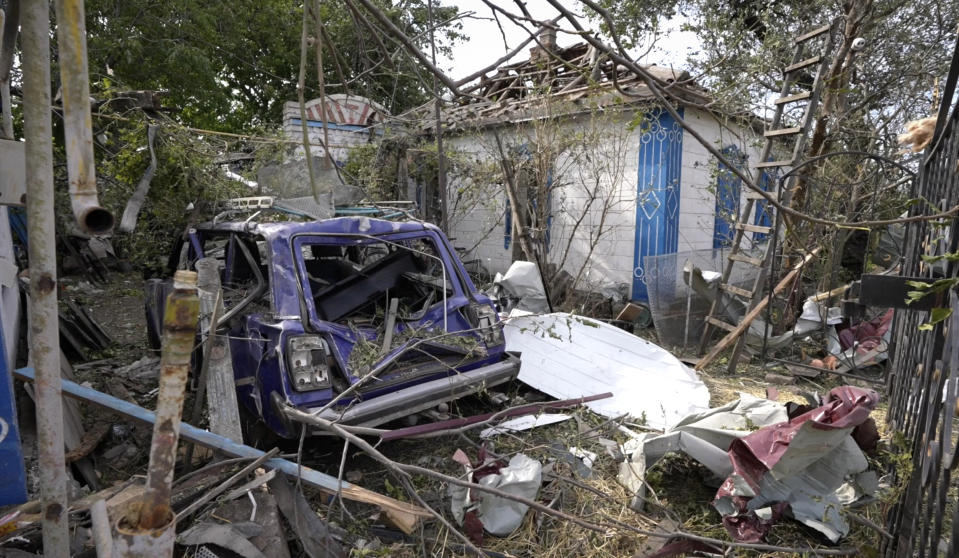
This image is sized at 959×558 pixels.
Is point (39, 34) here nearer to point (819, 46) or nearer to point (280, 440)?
point (280, 440)

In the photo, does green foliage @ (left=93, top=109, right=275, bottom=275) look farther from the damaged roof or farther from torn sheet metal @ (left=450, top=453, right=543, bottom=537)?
torn sheet metal @ (left=450, top=453, right=543, bottom=537)

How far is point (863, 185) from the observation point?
22.2 ft

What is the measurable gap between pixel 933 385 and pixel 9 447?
3.63 metres

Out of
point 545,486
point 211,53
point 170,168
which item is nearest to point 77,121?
point 545,486

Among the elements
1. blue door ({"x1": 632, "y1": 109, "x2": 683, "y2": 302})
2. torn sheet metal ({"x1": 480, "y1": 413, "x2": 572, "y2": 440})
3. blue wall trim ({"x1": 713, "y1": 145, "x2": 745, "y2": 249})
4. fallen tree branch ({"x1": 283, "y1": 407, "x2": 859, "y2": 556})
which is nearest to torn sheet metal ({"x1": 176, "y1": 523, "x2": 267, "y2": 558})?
fallen tree branch ({"x1": 283, "y1": 407, "x2": 859, "y2": 556})

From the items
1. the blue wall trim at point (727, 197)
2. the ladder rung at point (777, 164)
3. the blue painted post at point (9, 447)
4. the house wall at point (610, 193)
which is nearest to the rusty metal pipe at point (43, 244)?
the blue painted post at point (9, 447)

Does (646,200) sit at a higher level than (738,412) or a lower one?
higher

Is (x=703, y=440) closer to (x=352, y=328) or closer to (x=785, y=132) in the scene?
(x=352, y=328)

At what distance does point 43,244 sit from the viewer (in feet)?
3.66

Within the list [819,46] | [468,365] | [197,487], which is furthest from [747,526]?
[819,46]

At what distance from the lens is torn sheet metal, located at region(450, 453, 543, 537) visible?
3.00m

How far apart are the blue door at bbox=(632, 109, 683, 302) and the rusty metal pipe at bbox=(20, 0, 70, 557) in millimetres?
7910

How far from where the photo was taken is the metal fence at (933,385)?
1673mm

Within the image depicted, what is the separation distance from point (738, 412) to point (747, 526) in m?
0.86
